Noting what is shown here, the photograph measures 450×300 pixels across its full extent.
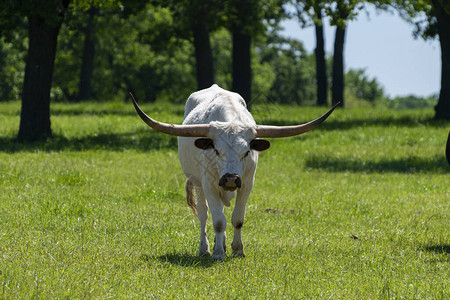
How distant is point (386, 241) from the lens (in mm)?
9477

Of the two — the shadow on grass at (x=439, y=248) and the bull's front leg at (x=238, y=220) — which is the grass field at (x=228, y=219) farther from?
the bull's front leg at (x=238, y=220)

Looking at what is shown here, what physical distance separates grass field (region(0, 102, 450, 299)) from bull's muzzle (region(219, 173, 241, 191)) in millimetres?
896

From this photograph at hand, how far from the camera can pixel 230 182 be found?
7.29 meters

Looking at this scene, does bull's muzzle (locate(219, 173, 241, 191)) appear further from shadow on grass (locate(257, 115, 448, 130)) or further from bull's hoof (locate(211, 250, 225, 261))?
shadow on grass (locate(257, 115, 448, 130))

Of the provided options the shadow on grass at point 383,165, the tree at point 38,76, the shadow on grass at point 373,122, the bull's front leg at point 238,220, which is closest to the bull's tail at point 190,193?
the bull's front leg at point 238,220

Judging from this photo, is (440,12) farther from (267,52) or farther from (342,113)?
(267,52)

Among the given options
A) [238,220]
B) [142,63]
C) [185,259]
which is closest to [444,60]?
[238,220]

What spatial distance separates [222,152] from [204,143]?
253 mm

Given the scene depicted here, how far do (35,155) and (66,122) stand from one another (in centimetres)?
628

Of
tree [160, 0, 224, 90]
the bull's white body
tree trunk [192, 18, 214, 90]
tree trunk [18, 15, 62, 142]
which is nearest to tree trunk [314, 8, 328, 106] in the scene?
tree [160, 0, 224, 90]

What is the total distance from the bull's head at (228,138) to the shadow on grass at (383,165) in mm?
9128

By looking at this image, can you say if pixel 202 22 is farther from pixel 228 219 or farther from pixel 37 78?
pixel 228 219

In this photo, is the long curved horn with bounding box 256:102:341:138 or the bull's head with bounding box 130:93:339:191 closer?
the bull's head with bounding box 130:93:339:191

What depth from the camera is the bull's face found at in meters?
7.36
